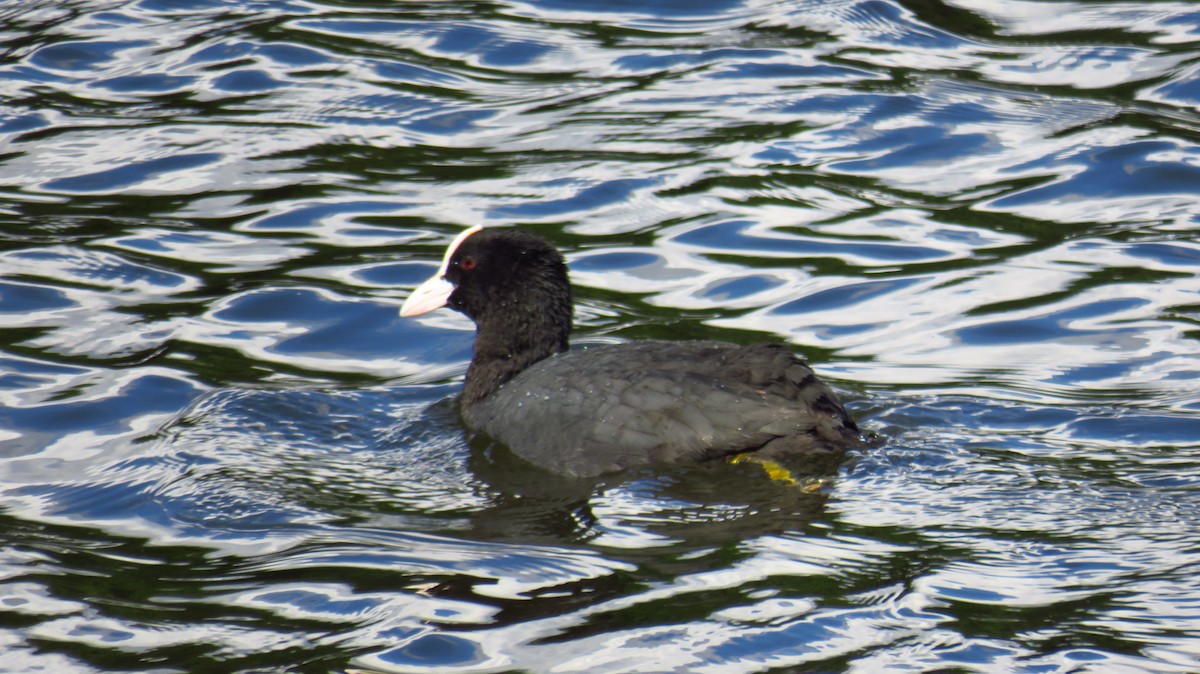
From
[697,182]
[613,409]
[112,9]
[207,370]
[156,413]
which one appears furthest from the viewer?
[112,9]

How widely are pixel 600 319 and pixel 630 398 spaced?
2107 mm

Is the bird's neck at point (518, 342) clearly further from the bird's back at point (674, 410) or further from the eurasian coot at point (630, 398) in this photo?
the bird's back at point (674, 410)

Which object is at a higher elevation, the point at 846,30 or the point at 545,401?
the point at 846,30

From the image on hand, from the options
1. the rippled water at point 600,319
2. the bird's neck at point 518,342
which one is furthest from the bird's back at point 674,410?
the bird's neck at point 518,342

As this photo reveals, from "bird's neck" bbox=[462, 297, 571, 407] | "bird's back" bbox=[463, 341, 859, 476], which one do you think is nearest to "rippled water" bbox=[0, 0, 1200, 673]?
"bird's back" bbox=[463, 341, 859, 476]

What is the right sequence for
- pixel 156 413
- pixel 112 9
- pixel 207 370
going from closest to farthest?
pixel 156 413, pixel 207 370, pixel 112 9

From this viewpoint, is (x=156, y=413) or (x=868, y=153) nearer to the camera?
(x=156, y=413)

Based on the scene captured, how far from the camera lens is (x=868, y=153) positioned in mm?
10039

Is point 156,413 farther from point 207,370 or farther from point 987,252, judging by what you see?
point 987,252

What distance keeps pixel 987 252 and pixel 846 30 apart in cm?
368

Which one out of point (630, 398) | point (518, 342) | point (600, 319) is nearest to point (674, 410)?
point (630, 398)

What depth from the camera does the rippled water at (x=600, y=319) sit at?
4828 mm

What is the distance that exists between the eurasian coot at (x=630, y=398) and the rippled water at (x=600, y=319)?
0.16 metres

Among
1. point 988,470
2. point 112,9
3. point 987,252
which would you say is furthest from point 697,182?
point 112,9
